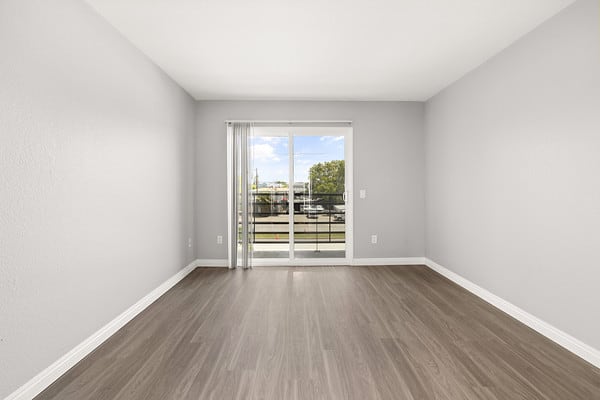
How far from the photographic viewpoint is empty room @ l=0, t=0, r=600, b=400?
1.76 metres

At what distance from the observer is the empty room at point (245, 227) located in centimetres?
176

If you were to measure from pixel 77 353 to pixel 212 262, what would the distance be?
8.20 ft

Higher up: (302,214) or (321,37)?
(321,37)

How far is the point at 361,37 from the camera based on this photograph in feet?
8.69

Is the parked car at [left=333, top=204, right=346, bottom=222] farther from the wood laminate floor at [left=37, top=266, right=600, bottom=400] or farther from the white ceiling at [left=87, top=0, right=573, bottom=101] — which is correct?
the white ceiling at [left=87, top=0, right=573, bottom=101]

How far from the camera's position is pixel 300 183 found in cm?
471

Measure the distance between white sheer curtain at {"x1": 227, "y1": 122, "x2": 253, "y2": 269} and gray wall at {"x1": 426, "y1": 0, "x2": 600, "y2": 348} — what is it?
2924 millimetres

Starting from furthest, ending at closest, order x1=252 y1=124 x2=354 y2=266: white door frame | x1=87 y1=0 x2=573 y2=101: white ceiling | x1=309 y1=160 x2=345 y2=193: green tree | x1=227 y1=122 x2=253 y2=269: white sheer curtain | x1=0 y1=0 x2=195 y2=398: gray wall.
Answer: x1=309 y1=160 x2=345 y2=193: green tree, x1=252 y1=124 x2=354 y2=266: white door frame, x1=227 y1=122 x2=253 y2=269: white sheer curtain, x1=87 y1=0 x2=573 y2=101: white ceiling, x1=0 y1=0 x2=195 y2=398: gray wall

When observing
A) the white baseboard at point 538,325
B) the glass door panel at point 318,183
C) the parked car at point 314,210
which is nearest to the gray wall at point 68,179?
the glass door panel at point 318,183

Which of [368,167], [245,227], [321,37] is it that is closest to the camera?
[321,37]

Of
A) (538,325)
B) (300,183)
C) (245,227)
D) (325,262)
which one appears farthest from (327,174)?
(538,325)

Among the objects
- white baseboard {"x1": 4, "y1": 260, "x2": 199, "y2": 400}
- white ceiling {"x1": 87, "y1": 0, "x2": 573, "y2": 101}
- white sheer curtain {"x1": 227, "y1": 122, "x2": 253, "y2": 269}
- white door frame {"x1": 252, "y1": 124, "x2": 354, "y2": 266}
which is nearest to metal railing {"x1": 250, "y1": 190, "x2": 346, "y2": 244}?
white door frame {"x1": 252, "y1": 124, "x2": 354, "y2": 266}

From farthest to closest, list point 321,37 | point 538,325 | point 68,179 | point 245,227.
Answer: point 245,227
point 321,37
point 538,325
point 68,179

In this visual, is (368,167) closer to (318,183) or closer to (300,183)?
(318,183)
